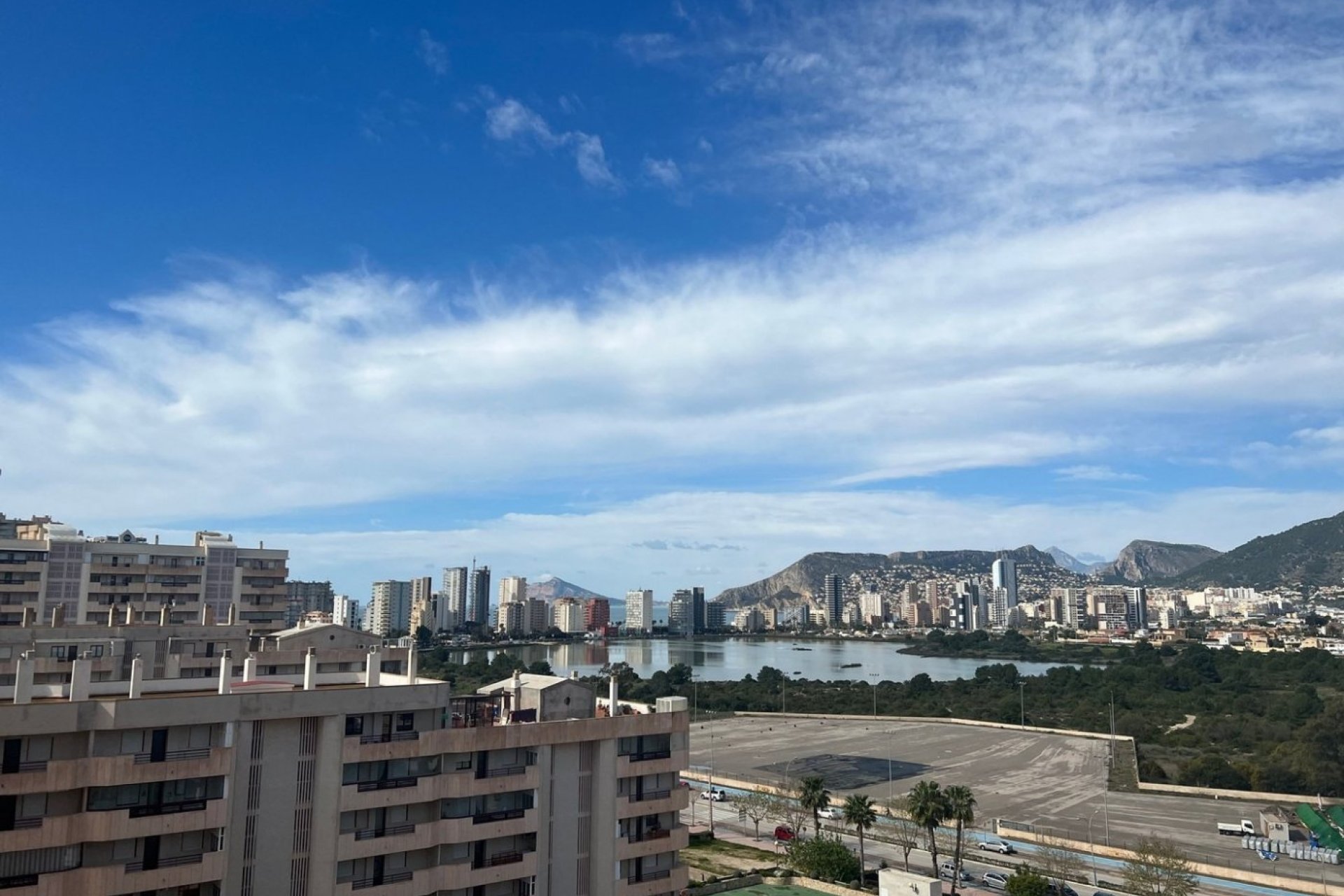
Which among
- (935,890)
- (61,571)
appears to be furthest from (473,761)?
(61,571)

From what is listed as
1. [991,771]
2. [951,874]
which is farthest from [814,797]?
[991,771]

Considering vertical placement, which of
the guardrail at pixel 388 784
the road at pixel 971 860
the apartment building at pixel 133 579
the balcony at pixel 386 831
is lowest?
the road at pixel 971 860

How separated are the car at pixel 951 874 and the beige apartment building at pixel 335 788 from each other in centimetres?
1942

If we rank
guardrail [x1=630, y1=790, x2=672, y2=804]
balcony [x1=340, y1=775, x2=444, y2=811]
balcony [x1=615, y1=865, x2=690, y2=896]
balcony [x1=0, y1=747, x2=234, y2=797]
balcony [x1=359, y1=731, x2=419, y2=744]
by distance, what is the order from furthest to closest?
guardrail [x1=630, y1=790, x2=672, y2=804], balcony [x1=615, y1=865, x2=690, y2=896], balcony [x1=359, y1=731, x2=419, y2=744], balcony [x1=340, y1=775, x2=444, y2=811], balcony [x1=0, y1=747, x2=234, y2=797]

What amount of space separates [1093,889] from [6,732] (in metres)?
39.1

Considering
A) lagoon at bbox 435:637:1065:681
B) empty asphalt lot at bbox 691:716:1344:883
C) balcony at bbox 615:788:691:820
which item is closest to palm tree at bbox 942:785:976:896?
empty asphalt lot at bbox 691:716:1344:883

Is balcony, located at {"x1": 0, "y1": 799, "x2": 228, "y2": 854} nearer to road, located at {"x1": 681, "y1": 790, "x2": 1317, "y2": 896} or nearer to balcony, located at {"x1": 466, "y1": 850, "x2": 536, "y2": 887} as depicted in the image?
balcony, located at {"x1": 466, "y1": 850, "x2": 536, "y2": 887}

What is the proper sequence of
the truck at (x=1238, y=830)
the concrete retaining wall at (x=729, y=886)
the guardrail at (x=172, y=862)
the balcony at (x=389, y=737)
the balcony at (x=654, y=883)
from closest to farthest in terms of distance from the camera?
the guardrail at (x=172, y=862)
the balcony at (x=389, y=737)
the balcony at (x=654, y=883)
the concrete retaining wall at (x=729, y=886)
the truck at (x=1238, y=830)

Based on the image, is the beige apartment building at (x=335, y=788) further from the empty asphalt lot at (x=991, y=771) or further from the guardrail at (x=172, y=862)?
the empty asphalt lot at (x=991, y=771)

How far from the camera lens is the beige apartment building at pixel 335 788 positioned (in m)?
18.3

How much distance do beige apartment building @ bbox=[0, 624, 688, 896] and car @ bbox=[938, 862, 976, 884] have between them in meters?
19.4

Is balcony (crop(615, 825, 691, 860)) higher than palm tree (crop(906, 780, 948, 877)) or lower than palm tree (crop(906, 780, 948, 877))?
higher

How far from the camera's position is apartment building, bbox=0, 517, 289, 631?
49.9 metres

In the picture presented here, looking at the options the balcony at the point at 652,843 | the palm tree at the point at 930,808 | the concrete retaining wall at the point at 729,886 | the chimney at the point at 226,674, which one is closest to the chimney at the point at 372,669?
the chimney at the point at 226,674
